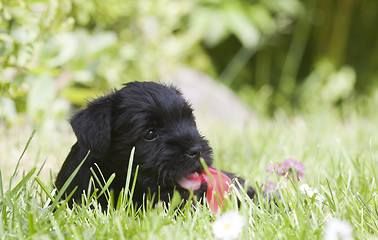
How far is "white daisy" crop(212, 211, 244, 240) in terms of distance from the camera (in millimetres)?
1534

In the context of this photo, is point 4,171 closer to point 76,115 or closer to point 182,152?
point 76,115

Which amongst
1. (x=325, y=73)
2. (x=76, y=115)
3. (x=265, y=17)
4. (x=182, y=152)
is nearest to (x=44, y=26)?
(x=76, y=115)

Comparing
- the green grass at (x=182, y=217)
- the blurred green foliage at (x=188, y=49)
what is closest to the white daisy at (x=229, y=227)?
the green grass at (x=182, y=217)

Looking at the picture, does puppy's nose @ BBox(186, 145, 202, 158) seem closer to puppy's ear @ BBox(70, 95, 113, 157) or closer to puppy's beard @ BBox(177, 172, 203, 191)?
puppy's beard @ BBox(177, 172, 203, 191)

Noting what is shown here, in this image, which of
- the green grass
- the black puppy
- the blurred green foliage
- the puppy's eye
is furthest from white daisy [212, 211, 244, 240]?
the blurred green foliage

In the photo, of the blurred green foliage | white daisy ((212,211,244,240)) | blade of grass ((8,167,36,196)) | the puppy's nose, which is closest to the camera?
white daisy ((212,211,244,240))

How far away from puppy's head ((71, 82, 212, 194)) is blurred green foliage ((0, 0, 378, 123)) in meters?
1.05

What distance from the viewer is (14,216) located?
182cm

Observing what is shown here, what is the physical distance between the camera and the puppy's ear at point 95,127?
2166mm

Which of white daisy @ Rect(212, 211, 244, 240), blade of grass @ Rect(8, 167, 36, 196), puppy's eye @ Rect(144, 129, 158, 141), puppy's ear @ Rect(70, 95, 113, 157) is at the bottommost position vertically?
white daisy @ Rect(212, 211, 244, 240)

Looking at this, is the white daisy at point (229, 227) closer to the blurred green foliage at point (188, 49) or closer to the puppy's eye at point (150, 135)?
the puppy's eye at point (150, 135)

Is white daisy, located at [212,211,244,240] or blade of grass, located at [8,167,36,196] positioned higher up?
blade of grass, located at [8,167,36,196]

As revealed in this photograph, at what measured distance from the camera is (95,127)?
2.20 metres

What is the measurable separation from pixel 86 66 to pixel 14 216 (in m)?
2.30
